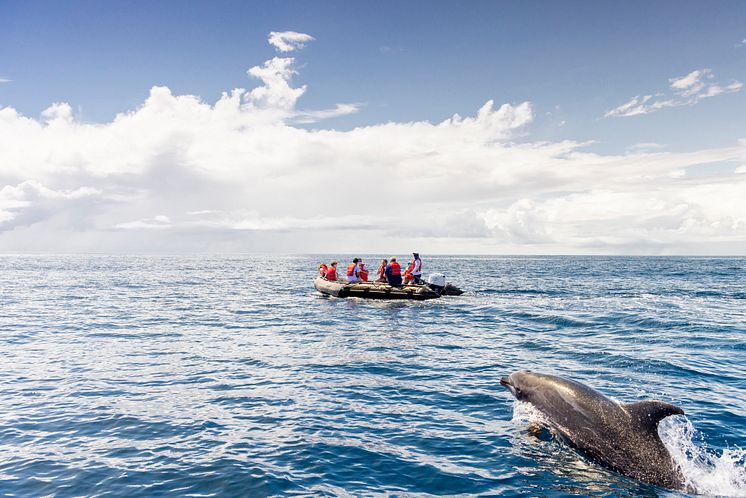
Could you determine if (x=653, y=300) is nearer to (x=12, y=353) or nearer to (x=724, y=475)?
(x=724, y=475)

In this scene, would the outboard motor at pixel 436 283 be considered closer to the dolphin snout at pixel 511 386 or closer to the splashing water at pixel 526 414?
the splashing water at pixel 526 414

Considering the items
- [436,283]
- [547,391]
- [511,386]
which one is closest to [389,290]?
[436,283]

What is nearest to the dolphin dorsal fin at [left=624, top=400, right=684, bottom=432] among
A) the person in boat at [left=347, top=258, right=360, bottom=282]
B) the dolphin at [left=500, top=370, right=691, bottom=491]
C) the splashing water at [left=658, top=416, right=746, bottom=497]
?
the dolphin at [left=500, top=370, right=691, bottom=491]

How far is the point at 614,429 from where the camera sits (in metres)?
8.02

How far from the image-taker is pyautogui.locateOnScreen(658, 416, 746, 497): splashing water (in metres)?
7.42

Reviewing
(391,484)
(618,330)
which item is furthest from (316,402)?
(618,330)

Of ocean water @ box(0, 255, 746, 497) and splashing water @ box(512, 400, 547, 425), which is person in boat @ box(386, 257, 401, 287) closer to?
ocean water @ box(0, 255, 746, 497)

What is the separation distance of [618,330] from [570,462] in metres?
16.2

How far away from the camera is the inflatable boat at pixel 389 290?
109ft

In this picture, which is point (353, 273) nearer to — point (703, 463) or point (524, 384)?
point (524, 384)

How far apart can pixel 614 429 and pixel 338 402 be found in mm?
6182

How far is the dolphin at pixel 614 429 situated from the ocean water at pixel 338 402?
239 millimetres

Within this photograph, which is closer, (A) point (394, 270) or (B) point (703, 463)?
(B) point (703, 463)

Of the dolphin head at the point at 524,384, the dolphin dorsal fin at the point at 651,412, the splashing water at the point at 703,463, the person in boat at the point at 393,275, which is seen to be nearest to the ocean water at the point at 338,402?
the splashing water at the point at 703,463
